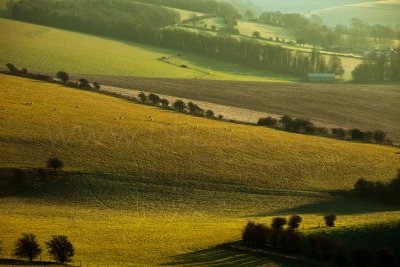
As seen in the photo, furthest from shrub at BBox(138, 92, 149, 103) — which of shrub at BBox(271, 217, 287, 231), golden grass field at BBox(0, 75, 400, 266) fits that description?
shrub at BBox(271, 217, 287, 231)

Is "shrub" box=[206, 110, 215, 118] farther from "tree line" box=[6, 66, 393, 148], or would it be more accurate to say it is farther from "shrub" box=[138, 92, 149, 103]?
"shrub" box=[138, 92, 149, 103]

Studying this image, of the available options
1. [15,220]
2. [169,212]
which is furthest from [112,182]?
Result: [15,220]

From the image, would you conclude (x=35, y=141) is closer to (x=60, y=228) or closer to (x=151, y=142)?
(x=151, y=142)

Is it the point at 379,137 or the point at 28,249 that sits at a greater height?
the point at 379,137

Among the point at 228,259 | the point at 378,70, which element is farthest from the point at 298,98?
the point at 228,259

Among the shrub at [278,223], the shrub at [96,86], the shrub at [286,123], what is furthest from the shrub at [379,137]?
the shrub at [278,223]

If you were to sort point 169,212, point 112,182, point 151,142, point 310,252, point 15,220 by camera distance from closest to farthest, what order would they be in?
point 310,252, point 15,220, point 169,212, point 112,182, point 151,142

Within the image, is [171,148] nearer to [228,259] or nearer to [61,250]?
[228,259]
